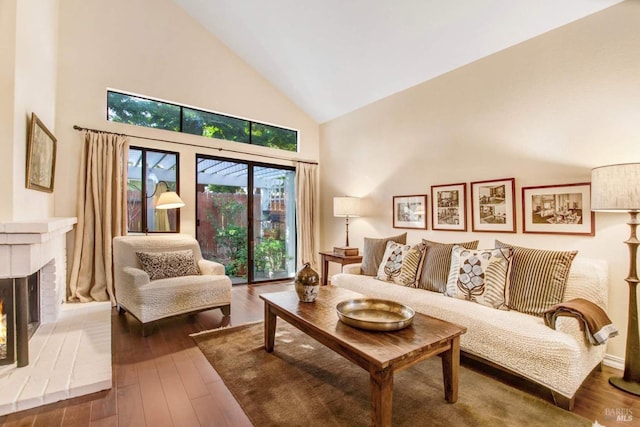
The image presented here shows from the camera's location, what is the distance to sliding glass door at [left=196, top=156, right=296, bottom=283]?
14.7ft

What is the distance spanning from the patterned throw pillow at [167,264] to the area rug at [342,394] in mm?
1070

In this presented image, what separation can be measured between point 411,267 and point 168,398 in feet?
7.78

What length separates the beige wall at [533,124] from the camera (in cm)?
231

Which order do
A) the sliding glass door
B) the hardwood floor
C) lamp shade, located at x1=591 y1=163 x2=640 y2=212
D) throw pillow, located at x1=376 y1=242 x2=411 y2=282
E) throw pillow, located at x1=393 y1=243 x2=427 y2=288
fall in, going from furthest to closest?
the sliding glass door
throw pillow, located at x1=376 y1=242 x2=411 y2=282
throw pillow, located at x1=393 y1=243 x2=427 y2=288
lamp shade, located at x1=591 y1=163 x2=640 y2=212
the hardwood floor

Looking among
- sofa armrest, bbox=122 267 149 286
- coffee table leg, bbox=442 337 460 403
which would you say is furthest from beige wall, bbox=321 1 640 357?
sofa armrest, bbox=122 267 149 286

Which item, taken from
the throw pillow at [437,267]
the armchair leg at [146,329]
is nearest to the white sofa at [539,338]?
the throw pillow at [437,267]

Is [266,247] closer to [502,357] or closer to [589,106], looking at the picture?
[502,357]

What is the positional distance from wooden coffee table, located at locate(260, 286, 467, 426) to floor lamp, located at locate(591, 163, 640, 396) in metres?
1.26

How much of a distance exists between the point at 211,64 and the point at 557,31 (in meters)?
4.15

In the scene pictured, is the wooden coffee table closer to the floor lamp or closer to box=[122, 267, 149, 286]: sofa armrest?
the floor lamp

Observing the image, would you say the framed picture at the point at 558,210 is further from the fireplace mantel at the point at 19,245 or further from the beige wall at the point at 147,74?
the fireplace mantel at the point at 19,245

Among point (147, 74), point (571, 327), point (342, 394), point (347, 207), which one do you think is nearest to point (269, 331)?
point (342, 394)

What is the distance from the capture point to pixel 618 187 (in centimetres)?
195

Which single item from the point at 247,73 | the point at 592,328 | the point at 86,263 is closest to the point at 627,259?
the point at 592,328
